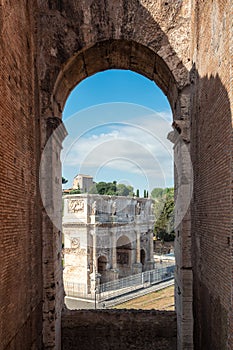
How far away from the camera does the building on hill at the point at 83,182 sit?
28.4 metres

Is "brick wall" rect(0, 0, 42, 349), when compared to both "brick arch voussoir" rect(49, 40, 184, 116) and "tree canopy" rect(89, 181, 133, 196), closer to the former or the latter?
"brick arch voussoir" rect(49, 40, 184, 116)

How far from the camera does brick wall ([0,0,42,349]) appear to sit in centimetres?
420

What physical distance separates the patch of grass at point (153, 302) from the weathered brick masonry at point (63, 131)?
11933mm

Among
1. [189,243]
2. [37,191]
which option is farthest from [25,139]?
[189,243]

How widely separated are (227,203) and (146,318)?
3.89 meters

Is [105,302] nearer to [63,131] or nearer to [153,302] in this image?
[153,302]

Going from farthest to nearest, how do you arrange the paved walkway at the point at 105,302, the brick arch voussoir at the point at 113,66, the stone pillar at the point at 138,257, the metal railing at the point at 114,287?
the stone pillar at the point at 138,257 < the metal railing at the point at 114,287 < the paved walkway at the point at 105,302 < the brick arch voussoir at the point at 113,66

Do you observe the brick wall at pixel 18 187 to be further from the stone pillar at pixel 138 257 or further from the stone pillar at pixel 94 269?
the stone pillar at pixel 138 257

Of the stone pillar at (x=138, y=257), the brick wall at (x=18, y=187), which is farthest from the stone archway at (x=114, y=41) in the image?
the stone pillar at (x=138, y=257)

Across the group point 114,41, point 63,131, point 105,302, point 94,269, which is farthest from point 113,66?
point 94,269

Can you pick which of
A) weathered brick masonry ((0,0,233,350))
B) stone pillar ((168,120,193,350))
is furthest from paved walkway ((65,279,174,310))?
weathered brick masonry ((0,0,233,350))

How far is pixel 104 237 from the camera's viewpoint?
75.7ft

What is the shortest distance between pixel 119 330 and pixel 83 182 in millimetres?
23089

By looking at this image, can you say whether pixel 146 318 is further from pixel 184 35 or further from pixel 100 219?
pixel 100 219
